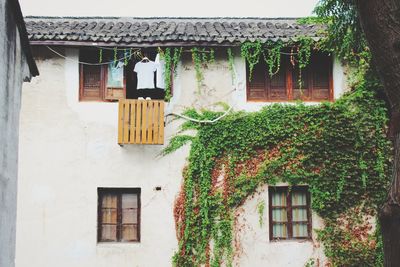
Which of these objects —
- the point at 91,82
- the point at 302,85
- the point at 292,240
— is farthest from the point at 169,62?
the point at 292,240

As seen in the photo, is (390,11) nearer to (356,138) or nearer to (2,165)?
(2,165)

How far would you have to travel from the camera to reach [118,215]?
37.2ft

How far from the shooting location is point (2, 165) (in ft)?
22.2

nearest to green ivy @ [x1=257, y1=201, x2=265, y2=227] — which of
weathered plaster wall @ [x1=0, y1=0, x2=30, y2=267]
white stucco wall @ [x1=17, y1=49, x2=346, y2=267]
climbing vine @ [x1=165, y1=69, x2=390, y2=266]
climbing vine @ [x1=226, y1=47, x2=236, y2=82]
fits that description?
white stucco wall @ [x1=17, y1=49, x2=346, y2=267]

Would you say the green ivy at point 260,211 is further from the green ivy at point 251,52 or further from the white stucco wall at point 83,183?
the green ivy at point 251,52

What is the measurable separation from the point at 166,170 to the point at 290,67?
12.2ft

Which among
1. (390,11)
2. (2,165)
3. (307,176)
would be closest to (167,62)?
(307,176)

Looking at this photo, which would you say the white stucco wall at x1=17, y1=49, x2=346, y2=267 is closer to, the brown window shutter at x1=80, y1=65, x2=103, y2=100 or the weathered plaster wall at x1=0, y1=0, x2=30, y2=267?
the brown window shutter at x1=80, y1=65, x2=103, y2=100

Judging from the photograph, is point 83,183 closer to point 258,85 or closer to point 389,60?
point 258,85

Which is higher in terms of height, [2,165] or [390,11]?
[390,11]

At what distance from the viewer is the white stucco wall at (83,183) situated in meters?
11.1

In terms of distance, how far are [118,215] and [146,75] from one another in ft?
10.3

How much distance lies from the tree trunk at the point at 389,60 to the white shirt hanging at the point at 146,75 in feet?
22.8

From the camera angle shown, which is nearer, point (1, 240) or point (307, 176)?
point (1, 240)
